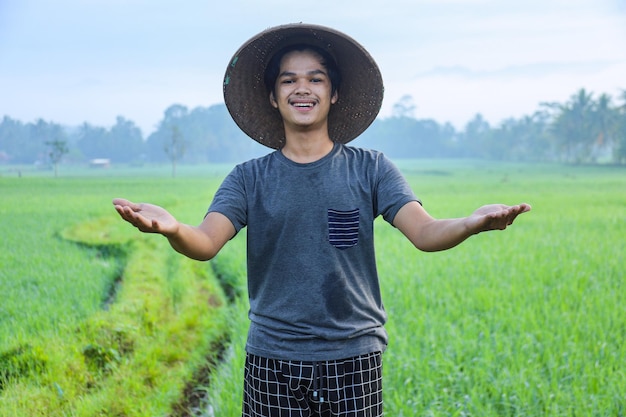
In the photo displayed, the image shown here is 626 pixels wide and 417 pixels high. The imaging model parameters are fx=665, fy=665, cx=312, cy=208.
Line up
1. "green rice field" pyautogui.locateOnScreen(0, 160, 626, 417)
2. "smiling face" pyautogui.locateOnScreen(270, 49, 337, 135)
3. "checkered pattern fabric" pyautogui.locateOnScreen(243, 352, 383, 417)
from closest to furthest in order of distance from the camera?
"checkered pattern fabric" pyautogui.locateOnScreen(243, 352, 383, 417) < "smiling face" pyautogui.locateOnScreen(270, 49, 337, 135) < "green rice field" pyautogui.locateOnScreen(0, 160, 626, 417)

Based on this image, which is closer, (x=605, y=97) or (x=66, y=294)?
(x=66, y=294)

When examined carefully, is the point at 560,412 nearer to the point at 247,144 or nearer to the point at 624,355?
the point at 624,355

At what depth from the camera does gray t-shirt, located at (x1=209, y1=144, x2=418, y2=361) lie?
1.59 meters

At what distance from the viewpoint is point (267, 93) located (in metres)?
1.95

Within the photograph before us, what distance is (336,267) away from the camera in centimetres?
161

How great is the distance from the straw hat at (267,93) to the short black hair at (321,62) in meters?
0.03

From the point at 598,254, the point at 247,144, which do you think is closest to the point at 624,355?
the point at 598,254

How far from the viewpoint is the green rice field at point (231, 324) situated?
9.81 feet

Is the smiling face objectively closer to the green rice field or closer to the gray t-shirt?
the gray t-shirt

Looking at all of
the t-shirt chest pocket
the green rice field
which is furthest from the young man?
the green rice field

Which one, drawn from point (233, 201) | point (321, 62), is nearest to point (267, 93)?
point (321, 62)

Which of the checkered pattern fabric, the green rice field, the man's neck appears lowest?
the green rice field

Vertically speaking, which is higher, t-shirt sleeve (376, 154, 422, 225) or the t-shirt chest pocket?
t-shirt sleeve (376, 154, 422, 225)

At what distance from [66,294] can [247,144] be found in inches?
858
